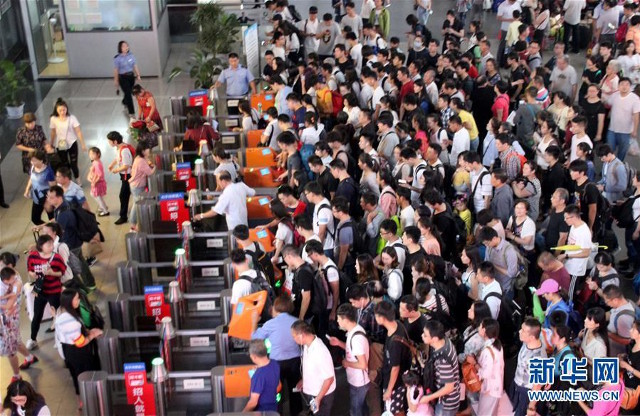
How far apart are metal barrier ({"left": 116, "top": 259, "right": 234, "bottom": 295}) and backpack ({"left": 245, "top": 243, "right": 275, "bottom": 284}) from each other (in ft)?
1.11

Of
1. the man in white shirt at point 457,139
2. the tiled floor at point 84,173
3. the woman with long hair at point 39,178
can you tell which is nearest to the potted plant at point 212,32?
the tiled floor at point 84,173

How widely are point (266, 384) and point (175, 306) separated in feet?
5.51

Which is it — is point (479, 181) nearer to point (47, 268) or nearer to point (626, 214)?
point (626, 214)

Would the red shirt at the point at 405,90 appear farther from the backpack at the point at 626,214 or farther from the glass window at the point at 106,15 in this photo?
the glass window at the point at 106,15

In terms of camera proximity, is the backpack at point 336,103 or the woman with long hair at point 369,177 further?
the backpack at point 336,103

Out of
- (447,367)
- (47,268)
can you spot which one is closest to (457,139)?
(447,367)

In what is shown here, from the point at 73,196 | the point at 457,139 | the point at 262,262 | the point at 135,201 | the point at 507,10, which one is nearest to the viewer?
the point at 262,262

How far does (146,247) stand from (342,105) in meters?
4.04

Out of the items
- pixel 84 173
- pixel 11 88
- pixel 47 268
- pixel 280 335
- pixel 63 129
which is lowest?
pixel 84 173

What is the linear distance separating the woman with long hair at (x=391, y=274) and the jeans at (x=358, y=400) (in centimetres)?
88

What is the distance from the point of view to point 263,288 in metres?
7.62

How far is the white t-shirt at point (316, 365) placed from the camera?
6.57m

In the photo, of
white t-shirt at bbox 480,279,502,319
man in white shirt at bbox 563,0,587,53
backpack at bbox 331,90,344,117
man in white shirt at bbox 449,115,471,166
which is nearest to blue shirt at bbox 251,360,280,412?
white t-shirt at bbox 480,279,502,319

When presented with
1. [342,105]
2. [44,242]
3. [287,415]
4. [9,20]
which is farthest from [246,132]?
[9,20]
